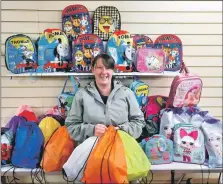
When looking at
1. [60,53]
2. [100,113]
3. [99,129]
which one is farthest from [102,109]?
[60,53]

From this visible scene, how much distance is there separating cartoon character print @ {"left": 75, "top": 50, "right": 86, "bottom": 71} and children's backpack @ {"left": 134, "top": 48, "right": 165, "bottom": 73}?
0.47 metres

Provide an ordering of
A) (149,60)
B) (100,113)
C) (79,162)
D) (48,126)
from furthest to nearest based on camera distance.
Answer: (149,60) < (48,126) < (100,113) < (79,162)

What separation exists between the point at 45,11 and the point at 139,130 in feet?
4.58

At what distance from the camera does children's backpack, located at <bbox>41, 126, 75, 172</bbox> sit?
6.51 ft

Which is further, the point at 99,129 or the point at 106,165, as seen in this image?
the point at 99,129

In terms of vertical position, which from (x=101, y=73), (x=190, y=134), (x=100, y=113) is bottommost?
(x=190, y=134)

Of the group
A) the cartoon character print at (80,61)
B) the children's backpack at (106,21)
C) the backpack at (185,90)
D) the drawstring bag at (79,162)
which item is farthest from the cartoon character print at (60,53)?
the backpack at (185,90)

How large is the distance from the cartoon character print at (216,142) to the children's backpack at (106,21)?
125 centimetres

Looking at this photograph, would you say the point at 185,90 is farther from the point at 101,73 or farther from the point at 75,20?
Result: the point at 75,20

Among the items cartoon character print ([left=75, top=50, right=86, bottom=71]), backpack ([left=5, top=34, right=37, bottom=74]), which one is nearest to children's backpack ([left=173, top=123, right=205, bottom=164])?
cartoon character print ([left=75, top=50, right=86, bottom=71])

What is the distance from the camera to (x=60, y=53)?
7.43ft

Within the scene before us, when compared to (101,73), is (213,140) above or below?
below

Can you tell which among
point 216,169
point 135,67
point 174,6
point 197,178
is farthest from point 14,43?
point 197,178

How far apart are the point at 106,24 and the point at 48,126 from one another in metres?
1.05
